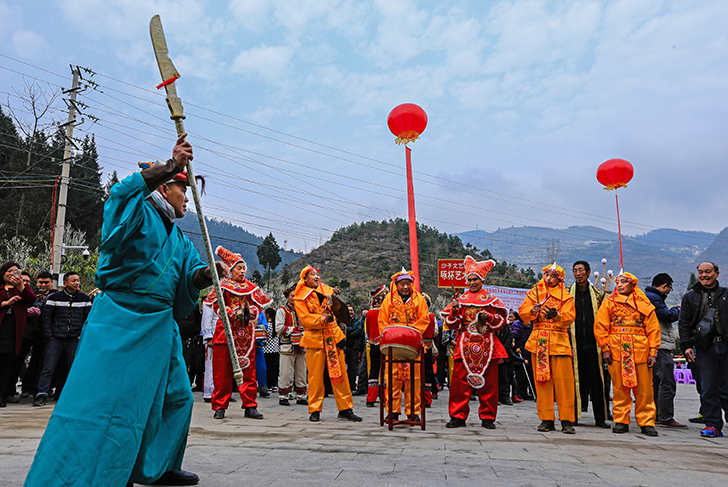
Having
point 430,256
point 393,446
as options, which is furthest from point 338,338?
point 430,256

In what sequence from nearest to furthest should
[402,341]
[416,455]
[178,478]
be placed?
1. [178,478]
2. [416,455]
3. [402,341]

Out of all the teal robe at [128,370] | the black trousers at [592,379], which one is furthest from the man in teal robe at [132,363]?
the black trousers at [592,379]

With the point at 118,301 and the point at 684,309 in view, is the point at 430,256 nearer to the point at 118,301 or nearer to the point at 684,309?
the point at 684,309

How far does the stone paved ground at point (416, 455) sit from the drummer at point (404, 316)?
1.52 feet

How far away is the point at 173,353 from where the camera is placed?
9.78ft

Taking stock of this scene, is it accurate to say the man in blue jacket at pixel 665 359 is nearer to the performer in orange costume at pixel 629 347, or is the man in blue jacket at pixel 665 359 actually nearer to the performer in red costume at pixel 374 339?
the performer in orange costume at pixel 629 347

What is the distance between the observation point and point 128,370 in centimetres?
262

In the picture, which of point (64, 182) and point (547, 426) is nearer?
point (547, 426)

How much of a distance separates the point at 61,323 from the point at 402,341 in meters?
5.58

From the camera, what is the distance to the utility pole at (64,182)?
20.9 metres

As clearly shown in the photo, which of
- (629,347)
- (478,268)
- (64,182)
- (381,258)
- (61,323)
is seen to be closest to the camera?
(629,347)

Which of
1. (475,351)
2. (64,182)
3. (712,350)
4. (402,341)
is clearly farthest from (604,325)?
(64,182)

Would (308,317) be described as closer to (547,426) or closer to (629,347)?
(547,426)

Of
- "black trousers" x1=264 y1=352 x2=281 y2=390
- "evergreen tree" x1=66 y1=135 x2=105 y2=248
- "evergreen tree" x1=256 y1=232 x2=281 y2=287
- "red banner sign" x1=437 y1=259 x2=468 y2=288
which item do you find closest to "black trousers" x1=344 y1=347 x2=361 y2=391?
"black trousers" x1=264 y1=352 x2=281 y2=390
